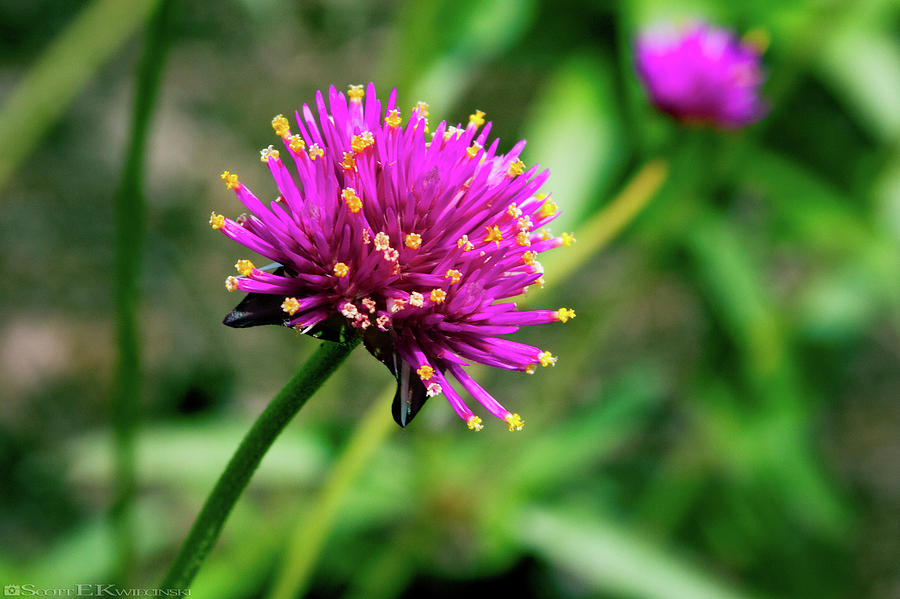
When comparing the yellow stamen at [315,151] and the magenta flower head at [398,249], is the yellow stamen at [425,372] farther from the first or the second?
the yellow stamen at [315,151]

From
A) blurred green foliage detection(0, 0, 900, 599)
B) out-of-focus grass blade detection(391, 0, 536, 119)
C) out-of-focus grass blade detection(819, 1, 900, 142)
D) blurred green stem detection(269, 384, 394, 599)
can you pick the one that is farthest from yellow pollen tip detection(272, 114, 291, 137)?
out-of-focus grass blade detection(819, 1, 900, 142)

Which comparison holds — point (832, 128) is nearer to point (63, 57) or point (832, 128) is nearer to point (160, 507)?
point (63, 57)

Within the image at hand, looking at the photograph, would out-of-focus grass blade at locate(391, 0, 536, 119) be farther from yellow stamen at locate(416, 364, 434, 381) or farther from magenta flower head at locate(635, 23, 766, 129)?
yellow stamen at locate(416, 364, 434, 381)

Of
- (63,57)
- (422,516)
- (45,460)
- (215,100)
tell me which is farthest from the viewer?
(215,100)

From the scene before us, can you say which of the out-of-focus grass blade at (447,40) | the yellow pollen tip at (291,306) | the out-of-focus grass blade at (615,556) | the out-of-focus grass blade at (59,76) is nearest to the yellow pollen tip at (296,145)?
the yellow pollen tip at (291,306)

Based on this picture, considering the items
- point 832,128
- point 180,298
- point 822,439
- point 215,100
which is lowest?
point 822,439

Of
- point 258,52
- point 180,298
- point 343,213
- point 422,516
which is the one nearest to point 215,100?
point 258,52

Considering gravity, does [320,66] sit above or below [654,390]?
above
